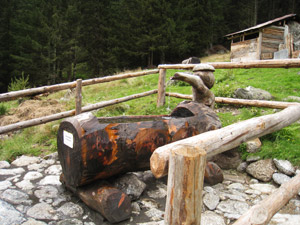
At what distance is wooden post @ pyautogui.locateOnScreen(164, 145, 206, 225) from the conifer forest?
67.0 ft

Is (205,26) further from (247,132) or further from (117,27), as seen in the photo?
(247,132)

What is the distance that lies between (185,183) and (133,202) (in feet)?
5.69

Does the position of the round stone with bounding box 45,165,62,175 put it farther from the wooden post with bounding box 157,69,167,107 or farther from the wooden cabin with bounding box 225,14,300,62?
the wooden cabin with bounding box 225,14,300,62

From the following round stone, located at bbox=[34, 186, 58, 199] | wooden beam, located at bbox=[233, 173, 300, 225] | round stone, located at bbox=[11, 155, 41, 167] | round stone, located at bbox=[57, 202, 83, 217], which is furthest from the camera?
round stone, located at bbox=[11, 155, 41, 167]

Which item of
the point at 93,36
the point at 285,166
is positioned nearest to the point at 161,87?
the point at 285,166

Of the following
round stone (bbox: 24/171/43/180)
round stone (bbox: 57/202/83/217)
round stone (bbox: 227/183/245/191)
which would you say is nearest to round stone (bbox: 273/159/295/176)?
round stone (bbox: 227/183/245/191)

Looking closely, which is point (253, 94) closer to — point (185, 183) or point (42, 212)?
point (185, 183)

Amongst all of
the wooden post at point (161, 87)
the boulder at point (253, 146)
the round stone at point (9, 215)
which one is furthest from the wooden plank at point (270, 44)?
the round stone at point (9, 215)

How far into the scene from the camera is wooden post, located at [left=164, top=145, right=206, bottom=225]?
1.22 m

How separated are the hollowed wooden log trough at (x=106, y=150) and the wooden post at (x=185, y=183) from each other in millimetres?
1295

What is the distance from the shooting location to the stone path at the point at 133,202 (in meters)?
2.42

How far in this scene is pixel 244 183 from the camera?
324 cm

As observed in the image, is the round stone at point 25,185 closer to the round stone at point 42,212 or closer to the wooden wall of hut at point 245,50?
the round stone at point 42,212

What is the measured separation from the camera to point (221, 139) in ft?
5.33
